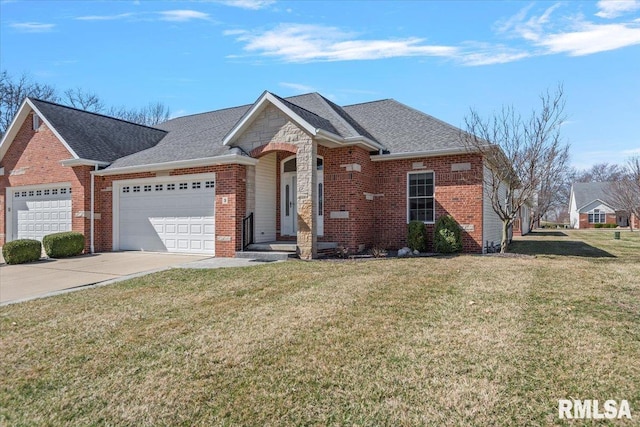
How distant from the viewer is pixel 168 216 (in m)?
14.4

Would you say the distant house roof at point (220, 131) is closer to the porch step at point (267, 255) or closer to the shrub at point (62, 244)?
the shrub at point (62, 244)

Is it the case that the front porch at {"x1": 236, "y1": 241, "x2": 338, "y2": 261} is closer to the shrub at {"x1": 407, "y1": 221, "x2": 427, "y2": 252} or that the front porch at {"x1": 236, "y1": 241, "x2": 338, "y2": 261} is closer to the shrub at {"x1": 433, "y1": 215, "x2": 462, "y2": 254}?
the shrub at {"x1": 407, "y1": 221, "x2": 427, "y2": 252}

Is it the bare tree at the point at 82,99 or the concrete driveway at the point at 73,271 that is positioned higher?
the bare tree at the point at 82,99

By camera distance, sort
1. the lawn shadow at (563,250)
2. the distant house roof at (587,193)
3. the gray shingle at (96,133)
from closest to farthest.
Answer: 1. the lawn shadow at (563,250)
2. the gray shingle at (96,133)
3. the distant house roof at (587,193)

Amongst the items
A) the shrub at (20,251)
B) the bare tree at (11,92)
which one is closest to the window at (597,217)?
the shrub at (20,251)

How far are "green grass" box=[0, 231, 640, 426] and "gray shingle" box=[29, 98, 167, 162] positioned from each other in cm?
1051

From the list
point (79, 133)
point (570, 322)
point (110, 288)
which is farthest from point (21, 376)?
point (79, 133)

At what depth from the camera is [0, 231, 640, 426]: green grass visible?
3469mm

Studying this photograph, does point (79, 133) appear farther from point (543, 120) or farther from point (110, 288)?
point (543, 120)

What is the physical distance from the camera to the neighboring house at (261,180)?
1241cm

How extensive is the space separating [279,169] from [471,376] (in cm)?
1172

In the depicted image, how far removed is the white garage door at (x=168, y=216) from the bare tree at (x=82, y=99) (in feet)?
96.9

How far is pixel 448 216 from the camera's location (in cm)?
1252
